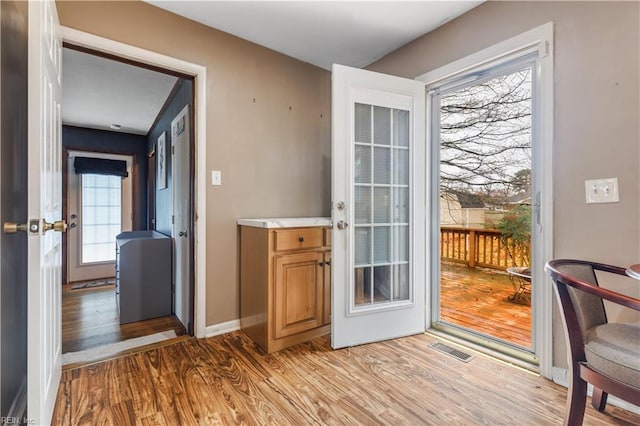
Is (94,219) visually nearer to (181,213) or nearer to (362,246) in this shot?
(181,213)

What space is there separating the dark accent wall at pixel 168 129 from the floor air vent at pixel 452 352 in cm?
253

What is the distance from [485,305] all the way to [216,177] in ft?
9.52

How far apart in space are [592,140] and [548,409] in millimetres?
1371

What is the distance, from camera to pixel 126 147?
4.91m

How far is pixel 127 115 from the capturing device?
4062mm

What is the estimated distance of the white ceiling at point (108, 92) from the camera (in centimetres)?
277

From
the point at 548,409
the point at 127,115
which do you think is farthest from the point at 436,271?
the point at 127,115

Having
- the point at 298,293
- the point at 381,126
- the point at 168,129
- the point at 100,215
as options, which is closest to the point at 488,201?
the point at 381,126

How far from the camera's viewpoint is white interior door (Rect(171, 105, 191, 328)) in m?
2.53

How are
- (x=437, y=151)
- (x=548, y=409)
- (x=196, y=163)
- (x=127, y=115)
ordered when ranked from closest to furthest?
1. (x=548, y=409)
2. (x=196, y=163)
3. (x=437, y=151)
4. (x=127, y=115)

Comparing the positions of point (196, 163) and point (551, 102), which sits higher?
point (551, 102)

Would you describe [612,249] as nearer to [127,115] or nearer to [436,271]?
[436,271]

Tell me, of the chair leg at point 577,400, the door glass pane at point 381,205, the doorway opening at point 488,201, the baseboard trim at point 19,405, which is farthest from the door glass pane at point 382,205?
the baseboard trim at point 19,405

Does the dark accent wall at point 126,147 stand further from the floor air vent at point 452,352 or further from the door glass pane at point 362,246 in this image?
the floor air vent at point 452,352
